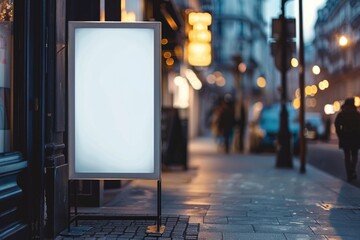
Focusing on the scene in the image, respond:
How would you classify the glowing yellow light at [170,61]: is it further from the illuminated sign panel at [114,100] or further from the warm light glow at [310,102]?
the illuminated sign panel at [114,100]

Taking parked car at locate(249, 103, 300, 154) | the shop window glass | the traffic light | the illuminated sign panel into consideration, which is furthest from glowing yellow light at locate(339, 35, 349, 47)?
parked car at locate(249, 103, 300, 154)

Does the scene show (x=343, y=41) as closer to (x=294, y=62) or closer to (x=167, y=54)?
(x=294, y=62)

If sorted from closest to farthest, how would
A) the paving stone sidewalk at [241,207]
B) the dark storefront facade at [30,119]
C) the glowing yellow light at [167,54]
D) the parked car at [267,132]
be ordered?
the dark storefront facade at [30,119]
the paving stone sidewalk at [241,207]
the glowing yellow light at [167,54]
the parked car at [267,132]

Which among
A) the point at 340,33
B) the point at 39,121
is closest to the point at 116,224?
the point at 39,121

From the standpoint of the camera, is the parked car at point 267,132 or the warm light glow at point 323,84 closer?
the warm light glow at point 323,84

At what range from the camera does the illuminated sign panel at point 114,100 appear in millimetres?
6777

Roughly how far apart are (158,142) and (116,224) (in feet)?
4.21

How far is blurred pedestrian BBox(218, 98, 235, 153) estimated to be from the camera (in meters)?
23.3

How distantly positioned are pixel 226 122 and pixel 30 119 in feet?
58.2

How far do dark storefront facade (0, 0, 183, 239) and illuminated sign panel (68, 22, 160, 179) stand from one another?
0.71 feet

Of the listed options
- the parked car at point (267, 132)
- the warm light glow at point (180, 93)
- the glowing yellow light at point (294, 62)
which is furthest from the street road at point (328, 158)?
the warm light glow at point (180, 93)

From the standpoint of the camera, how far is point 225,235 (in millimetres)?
6859

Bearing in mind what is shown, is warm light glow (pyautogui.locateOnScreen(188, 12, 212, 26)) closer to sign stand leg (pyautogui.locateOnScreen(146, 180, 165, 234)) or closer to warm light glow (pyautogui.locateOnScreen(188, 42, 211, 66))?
warm light glow (pyautogui.locateOnScreen(188, 42, 211, 66))

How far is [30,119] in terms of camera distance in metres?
6.18
